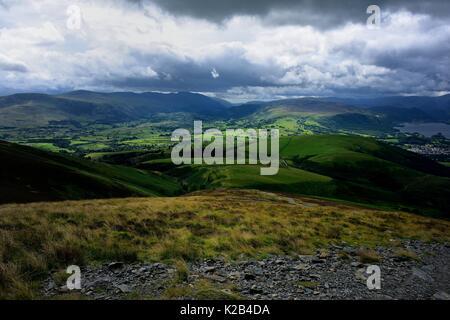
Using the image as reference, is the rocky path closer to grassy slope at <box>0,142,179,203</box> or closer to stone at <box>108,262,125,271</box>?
stone at <box>108,262,125,271</box>

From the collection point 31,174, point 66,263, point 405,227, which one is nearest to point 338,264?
point 66,263

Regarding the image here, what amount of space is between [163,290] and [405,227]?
25.7 m

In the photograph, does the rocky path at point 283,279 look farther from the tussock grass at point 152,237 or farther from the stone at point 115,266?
the tussock grass at point 152,237

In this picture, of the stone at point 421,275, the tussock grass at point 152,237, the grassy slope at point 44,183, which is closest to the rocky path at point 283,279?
the stone at point 421,275

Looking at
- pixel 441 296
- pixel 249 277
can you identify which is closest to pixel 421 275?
pixel 441 296

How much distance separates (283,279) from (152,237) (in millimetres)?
8426

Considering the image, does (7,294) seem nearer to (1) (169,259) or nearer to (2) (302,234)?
(1) (169,259)

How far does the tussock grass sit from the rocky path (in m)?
0.98

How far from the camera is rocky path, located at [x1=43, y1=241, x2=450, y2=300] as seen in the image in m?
12.1

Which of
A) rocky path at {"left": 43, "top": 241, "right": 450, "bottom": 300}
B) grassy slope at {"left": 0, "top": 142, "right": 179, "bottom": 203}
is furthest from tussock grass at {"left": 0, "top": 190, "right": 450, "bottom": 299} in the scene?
grassy slope at {"left": 0, "top": 142, "right": 179, "bottom": 203}

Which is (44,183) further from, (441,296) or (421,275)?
(441,296)

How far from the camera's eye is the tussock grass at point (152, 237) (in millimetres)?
13625

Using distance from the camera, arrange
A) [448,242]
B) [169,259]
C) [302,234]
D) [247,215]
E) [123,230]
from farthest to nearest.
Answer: [247,215] → [448,242] → [302,234] → [123,230] → [169,259]

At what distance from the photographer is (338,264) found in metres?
16.7
